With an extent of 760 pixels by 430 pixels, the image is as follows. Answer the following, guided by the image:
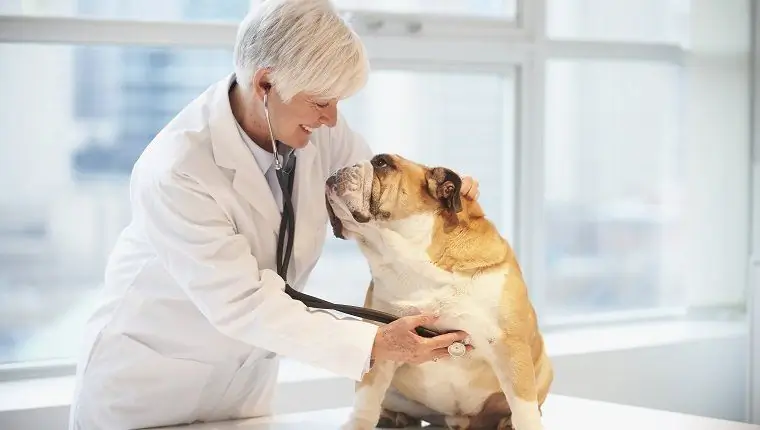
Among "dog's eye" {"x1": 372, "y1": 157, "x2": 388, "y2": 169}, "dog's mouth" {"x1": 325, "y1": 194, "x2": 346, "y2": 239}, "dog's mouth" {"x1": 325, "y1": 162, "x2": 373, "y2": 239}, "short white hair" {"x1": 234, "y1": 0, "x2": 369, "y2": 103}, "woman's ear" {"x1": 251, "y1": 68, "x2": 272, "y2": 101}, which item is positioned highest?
"short white hair" {"x1": 234, "y1": 0, "x2": 369, "y2": 103}

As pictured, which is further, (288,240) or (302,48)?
(288,240)

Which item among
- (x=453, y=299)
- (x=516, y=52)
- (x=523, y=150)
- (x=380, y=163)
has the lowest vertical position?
(x=453, y=299)

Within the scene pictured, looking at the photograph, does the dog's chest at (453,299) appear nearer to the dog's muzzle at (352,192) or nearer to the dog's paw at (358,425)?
the dog's muzzle at (352,192)

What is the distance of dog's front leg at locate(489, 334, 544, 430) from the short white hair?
526mm

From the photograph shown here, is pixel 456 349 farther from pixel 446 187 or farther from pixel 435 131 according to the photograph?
pixel 435 131

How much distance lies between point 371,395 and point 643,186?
214 centimetres

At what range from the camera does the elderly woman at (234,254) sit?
172 centimetres

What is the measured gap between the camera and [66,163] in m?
2.78

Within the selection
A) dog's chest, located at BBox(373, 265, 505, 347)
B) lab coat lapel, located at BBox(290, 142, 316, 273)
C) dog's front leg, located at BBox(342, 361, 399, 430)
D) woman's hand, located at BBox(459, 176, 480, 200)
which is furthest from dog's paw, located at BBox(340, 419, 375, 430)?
woman's hand, located at BBox(459, 176, 480, 200)

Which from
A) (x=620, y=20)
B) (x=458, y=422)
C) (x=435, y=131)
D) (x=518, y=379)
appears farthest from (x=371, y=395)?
(x=620, y=20)

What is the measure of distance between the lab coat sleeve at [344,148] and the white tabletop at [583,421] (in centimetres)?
50

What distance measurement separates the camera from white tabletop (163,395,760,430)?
1858 millimetres

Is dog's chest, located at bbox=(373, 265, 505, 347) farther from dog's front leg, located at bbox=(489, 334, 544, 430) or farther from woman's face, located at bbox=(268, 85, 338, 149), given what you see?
woman's face, located at bbox=(268, 85, 338, 149)

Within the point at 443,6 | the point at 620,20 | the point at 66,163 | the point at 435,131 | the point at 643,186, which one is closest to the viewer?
the point at 66,163
